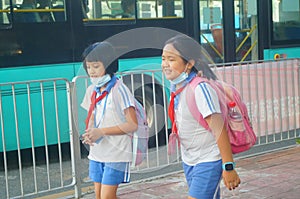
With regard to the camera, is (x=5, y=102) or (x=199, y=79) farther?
(x=5, y=102)

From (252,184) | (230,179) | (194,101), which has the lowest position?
(252,184)

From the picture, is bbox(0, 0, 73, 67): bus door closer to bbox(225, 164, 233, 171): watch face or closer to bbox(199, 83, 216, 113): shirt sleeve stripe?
bbox(199, 83, 216, 113): shirt sleeve stripe

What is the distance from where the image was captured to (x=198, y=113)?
321 cm

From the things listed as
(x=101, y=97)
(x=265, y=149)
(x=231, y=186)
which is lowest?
(x=265, y=149)

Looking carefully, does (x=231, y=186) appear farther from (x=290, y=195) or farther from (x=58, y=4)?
(x=58, y=4)

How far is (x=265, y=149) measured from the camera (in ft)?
24.4

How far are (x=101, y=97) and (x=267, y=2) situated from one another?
618 cm

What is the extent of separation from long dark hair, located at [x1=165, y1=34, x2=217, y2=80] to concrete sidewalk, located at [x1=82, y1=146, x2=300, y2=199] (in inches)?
92.6

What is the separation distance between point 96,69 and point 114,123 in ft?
1.27

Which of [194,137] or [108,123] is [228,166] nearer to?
[194,137]

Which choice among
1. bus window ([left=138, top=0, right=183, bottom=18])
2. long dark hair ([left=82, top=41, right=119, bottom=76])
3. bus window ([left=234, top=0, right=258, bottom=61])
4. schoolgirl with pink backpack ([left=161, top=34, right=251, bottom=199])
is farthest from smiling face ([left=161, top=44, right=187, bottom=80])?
bus window ([left=234, top=0, right=258, bottom=61])

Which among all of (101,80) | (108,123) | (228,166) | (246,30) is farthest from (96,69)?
(246,30)

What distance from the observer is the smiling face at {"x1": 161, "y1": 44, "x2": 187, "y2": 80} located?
323cm

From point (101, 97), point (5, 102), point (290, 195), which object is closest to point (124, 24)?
point (5, 102)
